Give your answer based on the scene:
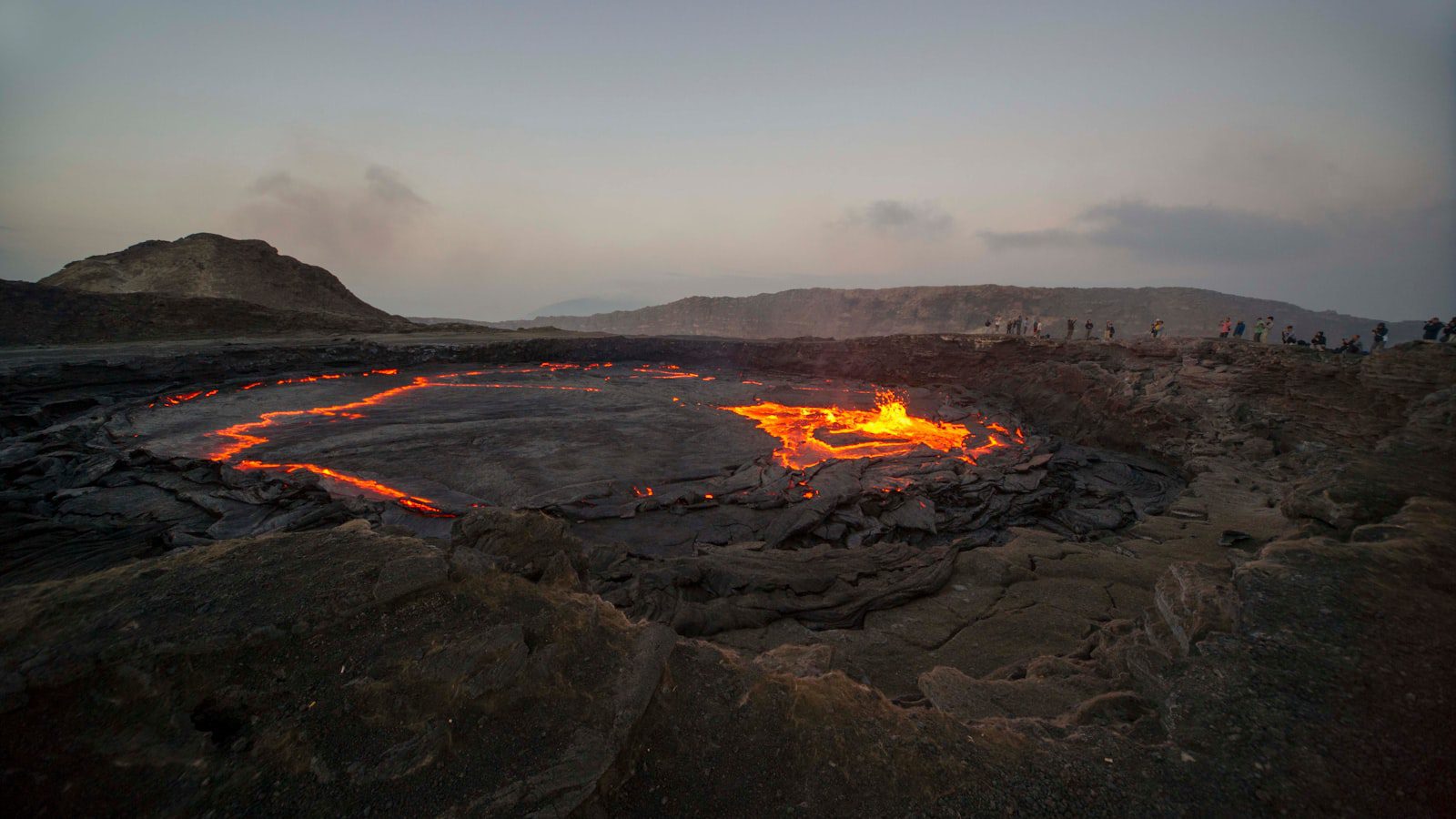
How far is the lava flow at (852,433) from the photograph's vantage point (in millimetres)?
14859

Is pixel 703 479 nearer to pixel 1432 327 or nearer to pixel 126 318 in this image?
pixel 1432 327

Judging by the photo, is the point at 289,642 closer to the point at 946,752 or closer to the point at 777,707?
the point at 777,707

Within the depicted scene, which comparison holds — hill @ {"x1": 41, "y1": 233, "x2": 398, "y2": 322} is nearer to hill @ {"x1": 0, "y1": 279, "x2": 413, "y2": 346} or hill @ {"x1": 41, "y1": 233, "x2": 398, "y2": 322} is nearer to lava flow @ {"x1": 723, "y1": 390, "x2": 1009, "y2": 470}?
hill @ {"x1": 0, "y1": 279, "x2": 413, "y2": 346}

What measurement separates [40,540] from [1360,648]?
14415 mm

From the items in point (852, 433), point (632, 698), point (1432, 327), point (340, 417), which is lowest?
point (852, 433)

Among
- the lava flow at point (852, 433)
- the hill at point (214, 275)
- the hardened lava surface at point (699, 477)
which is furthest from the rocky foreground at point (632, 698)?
Result: the hill at point (214, 275)

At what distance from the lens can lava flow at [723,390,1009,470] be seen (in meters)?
14.9

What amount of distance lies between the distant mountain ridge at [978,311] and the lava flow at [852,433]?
160ft

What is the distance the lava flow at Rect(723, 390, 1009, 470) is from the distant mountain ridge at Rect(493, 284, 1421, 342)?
48.9 m

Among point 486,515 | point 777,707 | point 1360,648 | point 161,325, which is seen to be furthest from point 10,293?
point 1360,648

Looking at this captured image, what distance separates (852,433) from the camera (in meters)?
17.2

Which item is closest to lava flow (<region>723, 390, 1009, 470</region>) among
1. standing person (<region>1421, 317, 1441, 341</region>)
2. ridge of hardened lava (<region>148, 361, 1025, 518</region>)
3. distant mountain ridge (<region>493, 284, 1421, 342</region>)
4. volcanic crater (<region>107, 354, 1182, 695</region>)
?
ridge of hardened lava (<region>148, 361, 1025, 518</region>)

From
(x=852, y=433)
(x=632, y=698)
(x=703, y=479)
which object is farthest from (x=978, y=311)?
(x=632, y=698)

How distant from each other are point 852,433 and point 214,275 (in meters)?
48.7
